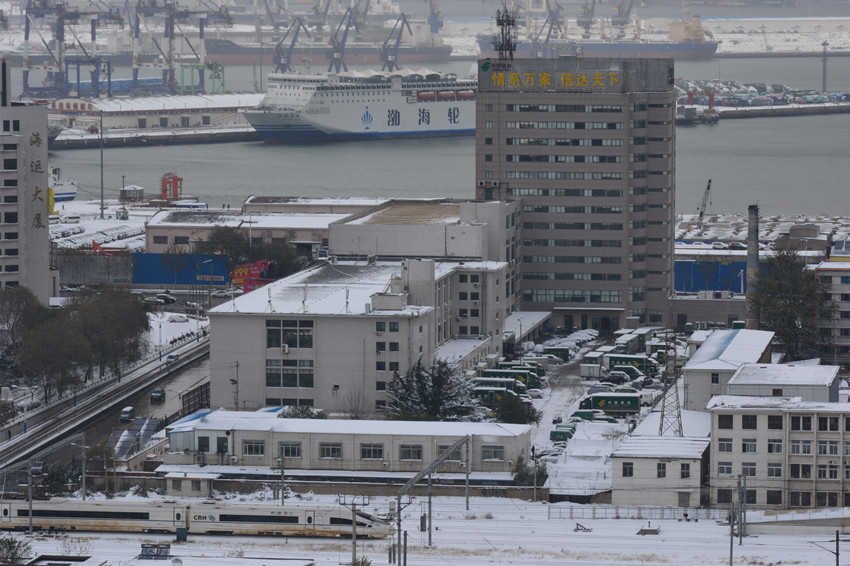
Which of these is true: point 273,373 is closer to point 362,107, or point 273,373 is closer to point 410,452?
point 410,452

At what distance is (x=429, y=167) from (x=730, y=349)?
4032cm

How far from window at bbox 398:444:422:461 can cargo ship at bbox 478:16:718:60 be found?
325ft

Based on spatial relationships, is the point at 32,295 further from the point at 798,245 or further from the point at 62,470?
the point at 798,245

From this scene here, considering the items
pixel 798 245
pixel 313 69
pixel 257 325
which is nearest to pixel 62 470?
pixel 257 325

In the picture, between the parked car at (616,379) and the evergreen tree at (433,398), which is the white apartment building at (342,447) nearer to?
the evergreen tree at (433,398)

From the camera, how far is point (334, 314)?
24078 mm

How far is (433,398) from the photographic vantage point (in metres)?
23.1

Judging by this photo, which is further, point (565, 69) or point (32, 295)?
point (565, 69)

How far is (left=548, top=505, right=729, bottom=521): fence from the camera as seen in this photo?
778 inches

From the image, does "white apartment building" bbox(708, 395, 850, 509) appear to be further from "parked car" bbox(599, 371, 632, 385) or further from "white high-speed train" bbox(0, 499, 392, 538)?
"parked car" bbox(599, 371, 632, 385)

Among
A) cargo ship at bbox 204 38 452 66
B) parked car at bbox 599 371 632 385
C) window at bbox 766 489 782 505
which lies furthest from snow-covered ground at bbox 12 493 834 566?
cargo ship at bbox 204 38 452 66

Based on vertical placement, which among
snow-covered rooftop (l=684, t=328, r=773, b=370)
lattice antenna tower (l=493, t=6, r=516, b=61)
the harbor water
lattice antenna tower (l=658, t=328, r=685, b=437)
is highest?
lattice antenna tower (l=493, t=6, r=516, b=61)

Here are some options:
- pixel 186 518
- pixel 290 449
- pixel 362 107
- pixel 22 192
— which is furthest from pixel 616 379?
pixel 362 107

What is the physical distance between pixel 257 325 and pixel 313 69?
100 m
